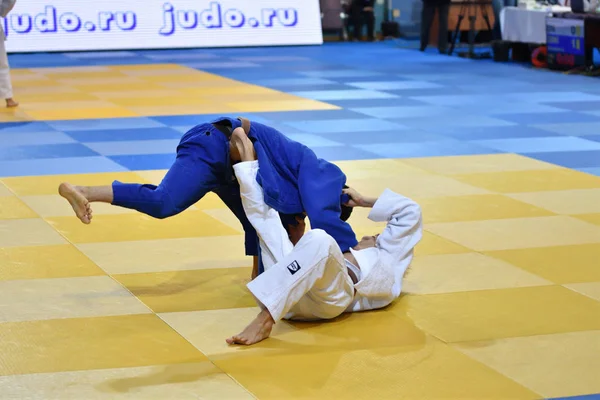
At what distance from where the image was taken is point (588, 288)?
21.3 feet

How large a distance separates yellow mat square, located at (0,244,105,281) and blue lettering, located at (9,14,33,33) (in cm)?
1629

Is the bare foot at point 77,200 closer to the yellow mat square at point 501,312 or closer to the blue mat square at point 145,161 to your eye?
the yellow mat square at point 501,312

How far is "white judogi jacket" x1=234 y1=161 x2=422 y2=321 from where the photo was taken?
5.35m

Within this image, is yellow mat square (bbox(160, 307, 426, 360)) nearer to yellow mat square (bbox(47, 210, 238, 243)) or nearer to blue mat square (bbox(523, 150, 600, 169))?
yellow mat square (bbox(47, 210, 238, 243))

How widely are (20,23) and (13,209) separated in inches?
592

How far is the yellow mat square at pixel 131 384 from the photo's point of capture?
4793mm

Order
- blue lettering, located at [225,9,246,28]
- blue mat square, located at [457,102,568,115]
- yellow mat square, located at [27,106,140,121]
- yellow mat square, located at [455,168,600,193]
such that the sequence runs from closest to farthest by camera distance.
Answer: yellow mat square, located at [455,168,600,193] → yellow mat square, located at [27,106,140,121] → blue mat square, located at [457,102,568,115] → blue lettering, located at [225,9,246,28]

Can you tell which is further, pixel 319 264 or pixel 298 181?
pixel 298 181

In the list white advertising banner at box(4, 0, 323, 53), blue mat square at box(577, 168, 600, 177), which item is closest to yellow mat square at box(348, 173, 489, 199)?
blue mat square at box(577, 168, 600, 177)

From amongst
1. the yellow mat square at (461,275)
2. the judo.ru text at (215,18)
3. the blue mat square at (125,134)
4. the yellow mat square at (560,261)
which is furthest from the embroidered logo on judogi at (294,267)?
the judo.ru text at (215,18)

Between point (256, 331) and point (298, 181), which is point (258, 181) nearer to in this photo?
point (298, 181)

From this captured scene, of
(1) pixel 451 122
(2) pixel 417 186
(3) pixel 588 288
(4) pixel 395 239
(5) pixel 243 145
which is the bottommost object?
(3) pixel 588 288

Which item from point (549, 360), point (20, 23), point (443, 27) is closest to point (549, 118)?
point (549, 360)

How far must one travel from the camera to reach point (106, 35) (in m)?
23.6
